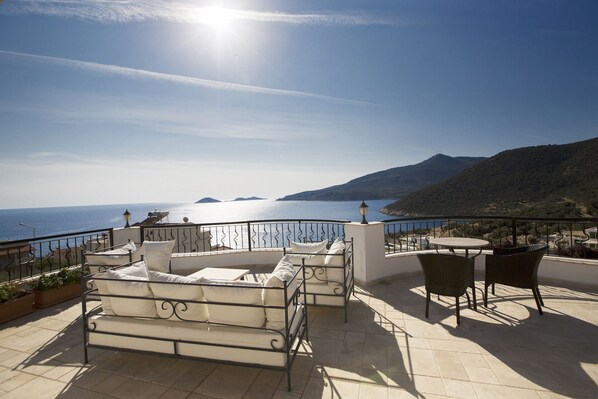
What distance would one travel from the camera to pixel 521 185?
2266 cm

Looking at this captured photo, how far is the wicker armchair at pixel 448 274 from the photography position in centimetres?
345

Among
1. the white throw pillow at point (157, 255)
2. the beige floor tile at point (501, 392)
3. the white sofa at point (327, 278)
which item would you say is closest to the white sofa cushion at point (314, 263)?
the white sofa at point (327, 278)

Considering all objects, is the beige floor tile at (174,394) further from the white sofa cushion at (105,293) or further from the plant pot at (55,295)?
the plant pot at (55,295)

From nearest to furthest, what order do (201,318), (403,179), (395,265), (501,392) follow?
(501,392), (201,318), (395,265), (403,179)

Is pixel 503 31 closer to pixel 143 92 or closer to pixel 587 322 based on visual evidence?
pixel 587 322

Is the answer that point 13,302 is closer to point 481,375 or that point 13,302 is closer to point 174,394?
point 174,394

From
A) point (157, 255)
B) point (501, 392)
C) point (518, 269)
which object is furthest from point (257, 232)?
point (501, 392)

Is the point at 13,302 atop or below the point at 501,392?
atop

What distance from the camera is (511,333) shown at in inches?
127

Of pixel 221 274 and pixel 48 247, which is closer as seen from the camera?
pixel 221 274

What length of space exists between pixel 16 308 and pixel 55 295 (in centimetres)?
53

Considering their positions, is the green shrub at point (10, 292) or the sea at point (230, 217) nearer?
the green shrub at point (10, 292)

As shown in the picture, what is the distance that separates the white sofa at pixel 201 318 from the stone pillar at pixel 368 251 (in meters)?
2.69

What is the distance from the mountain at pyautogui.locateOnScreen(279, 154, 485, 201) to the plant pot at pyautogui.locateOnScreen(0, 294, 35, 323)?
51.1 metres
